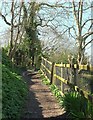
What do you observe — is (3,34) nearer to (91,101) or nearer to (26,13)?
(26,13)

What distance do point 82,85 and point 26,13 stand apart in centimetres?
2093

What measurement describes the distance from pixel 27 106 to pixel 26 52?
22934mm

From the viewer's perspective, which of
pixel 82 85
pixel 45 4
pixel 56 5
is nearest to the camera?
pixel 82 85

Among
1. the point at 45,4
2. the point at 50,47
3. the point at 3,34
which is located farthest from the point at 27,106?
the point at 50,47

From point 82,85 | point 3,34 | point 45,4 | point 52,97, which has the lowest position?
point 52,97

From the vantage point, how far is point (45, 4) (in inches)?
1162

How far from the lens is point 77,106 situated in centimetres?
711

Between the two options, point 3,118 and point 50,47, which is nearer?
point 3,118

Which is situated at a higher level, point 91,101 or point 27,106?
point 91,101

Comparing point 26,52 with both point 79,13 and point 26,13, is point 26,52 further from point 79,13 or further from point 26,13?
point 79,13

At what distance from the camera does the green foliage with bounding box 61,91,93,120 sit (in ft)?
21.4

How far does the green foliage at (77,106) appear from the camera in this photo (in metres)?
6.51

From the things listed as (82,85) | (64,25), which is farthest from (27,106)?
(64,25)

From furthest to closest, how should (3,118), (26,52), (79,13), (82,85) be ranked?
1. (26,52)
2. (79,13)
3. (82,85)
4. (3,118)
